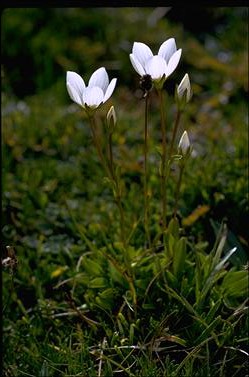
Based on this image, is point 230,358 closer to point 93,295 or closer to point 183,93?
point 93,295

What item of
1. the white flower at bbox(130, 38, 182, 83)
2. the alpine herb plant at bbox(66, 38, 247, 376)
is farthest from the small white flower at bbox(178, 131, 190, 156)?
the white flower at bbox(130, 38, 182, 83)

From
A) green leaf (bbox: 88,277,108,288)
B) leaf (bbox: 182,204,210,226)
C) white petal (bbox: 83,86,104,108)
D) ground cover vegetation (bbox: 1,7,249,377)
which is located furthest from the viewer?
leaf (bbox: 182,204,210,226)

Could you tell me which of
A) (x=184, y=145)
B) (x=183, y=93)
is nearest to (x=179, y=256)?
(x=184, y=145)

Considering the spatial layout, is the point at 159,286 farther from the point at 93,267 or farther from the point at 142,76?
the point at 142,76

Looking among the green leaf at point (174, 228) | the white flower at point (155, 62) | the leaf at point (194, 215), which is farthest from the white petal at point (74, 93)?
the leaf at point (194, 215)

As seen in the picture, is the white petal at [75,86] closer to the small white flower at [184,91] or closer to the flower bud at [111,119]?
the flower bud at [111,119]

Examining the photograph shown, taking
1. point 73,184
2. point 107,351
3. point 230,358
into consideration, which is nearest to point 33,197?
point 73,184

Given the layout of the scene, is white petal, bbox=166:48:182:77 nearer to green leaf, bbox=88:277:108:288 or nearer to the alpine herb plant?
the alpine herb plant

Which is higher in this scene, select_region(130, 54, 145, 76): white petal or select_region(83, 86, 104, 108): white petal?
select_region(130, 54, 145, 76): white petal

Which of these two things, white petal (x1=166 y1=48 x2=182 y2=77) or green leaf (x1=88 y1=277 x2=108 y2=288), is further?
green leaf (x1=88 y1=277 x2=108 y2=288)
